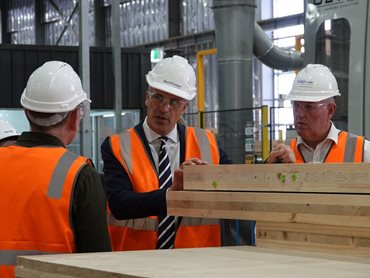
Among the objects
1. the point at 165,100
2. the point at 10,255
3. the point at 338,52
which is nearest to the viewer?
the point at 10,255

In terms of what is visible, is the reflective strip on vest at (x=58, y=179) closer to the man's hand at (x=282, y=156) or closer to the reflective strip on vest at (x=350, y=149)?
the man's hand at (x=282, y=156)

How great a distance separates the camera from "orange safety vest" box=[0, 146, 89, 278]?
3.00 metres

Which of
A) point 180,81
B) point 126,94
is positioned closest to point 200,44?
point 126,94

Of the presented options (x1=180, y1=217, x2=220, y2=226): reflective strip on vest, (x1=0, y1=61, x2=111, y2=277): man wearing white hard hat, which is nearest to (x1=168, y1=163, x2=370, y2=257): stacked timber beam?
(x1=180, y1=217, x2=220, y2=226): reflective strip on vest

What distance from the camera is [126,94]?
1323 centimetres

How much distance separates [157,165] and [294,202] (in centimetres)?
104

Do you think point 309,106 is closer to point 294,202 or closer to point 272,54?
point 294,202

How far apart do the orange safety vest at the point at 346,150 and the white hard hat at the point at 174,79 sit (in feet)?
2.63

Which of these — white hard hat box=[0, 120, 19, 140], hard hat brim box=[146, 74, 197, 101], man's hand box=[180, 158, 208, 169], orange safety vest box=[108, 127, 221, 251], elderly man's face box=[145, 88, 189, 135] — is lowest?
orange safety vest box=[108, 127, 221, 251]

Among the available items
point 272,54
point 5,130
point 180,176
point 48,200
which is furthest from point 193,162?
point 272,54

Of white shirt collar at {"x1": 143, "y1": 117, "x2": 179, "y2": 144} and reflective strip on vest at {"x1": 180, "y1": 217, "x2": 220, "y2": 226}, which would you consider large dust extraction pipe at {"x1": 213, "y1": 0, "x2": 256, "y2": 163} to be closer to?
white shirt collar at {"x1": 143, "y1": 117, "x2": 179, "y2": 144}

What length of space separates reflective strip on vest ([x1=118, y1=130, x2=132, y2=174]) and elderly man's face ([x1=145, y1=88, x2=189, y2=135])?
5.3 inches

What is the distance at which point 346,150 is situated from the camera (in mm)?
4145

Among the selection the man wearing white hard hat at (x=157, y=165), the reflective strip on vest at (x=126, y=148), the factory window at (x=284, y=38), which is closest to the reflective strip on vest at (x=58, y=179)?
the man wearing white hard hat at (x=157, y=165)
